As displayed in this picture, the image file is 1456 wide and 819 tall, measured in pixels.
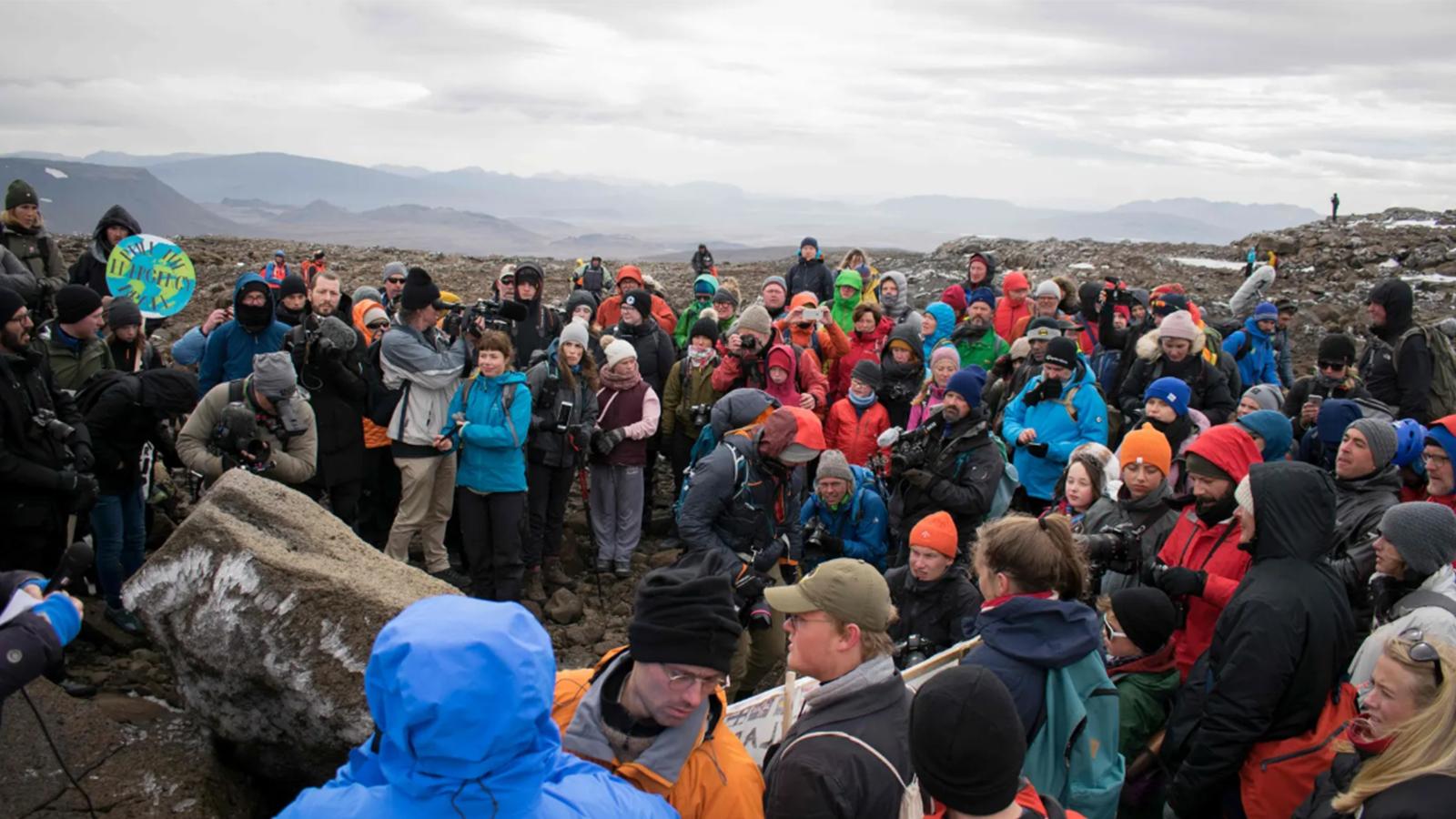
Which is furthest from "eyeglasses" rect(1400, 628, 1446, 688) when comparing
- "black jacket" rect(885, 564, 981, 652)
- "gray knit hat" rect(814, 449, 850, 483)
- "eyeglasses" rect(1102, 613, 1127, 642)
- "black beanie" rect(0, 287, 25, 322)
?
"black beanie" rect(0, 287, 25, 322)

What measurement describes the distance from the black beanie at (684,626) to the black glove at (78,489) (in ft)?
13.5

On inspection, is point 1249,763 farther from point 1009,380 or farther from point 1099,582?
point 1009,380

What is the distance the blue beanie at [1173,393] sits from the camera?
6.83m

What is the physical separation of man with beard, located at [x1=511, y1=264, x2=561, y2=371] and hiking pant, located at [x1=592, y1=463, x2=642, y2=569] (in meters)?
1.39

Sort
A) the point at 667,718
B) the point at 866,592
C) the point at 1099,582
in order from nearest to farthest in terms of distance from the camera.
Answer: the point at 667,718 < the point at 866,592 < the point at 1099,582

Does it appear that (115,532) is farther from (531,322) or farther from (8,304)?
(531,322)

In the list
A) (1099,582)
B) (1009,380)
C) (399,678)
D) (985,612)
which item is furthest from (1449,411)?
(399,678)

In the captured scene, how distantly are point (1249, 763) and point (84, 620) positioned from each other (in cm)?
641

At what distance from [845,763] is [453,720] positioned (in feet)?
4.34

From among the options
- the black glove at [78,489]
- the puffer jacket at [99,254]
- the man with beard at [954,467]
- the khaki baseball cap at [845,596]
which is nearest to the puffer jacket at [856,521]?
the man with beard at [954,467]

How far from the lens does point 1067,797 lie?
3.37 metres

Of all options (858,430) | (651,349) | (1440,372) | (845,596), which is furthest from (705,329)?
(1440,372)

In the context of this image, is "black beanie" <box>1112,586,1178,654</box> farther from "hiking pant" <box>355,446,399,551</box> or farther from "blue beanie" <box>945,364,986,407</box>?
"hiking pant" <box>355,446,399,551</box>

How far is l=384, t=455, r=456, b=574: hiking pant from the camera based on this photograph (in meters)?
6.74
